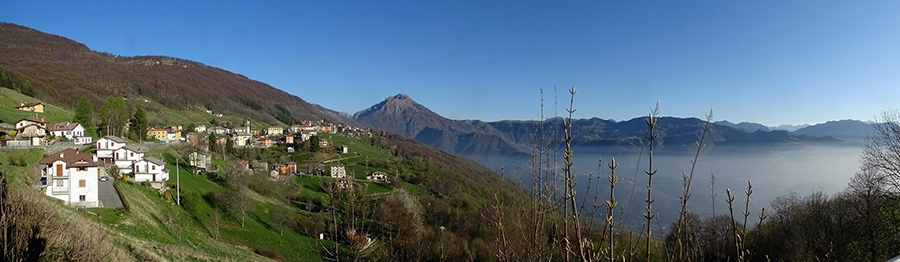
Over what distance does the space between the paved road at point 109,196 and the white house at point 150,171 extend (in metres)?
4.46

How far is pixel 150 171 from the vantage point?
76.6ft

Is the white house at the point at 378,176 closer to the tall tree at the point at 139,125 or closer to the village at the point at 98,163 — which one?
the village at the point at 98,163

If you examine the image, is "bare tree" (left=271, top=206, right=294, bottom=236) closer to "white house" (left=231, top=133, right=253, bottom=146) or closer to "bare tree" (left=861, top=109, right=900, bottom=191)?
"bare tree" (left=861, top=109, right=900, bottom=191)

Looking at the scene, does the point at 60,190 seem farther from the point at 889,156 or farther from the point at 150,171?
the point at 889,156

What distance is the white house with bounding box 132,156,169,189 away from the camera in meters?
23.1

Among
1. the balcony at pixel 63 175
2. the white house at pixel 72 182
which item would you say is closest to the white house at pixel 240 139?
the white house at pixel 72 182

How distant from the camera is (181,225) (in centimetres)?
1689

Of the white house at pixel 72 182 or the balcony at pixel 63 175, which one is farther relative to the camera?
the balcony at pixel 63 175

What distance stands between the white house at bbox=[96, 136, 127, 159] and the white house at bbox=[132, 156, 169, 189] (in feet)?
15.2

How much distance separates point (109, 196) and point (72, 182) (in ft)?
6.80

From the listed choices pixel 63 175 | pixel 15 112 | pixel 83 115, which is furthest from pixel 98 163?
pixel 15 112

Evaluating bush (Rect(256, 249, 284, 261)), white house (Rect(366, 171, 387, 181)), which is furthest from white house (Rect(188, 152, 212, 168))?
bush (Rect(256, 249, 284, 261))

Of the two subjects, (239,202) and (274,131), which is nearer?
(239,202)

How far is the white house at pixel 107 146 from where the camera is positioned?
86.4 ft
